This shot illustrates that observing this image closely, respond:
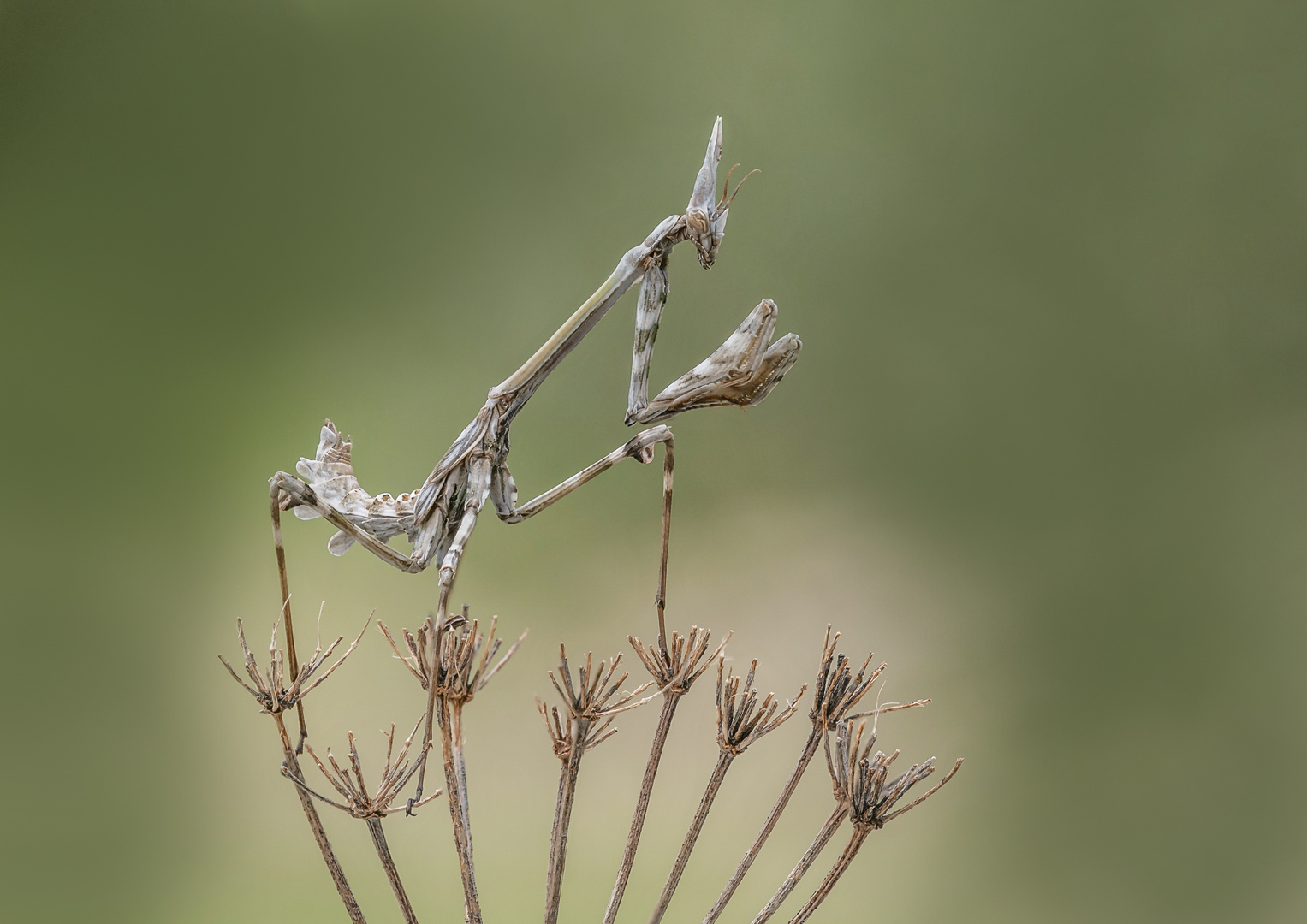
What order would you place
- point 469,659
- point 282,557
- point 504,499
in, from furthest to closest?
point 504,499 → point 282,557 → point 469,659

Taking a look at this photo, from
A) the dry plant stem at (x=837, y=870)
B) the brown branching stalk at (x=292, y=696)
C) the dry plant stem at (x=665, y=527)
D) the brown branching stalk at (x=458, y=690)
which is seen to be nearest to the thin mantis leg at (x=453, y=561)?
the brown branching stalk at (x=458, y=690)

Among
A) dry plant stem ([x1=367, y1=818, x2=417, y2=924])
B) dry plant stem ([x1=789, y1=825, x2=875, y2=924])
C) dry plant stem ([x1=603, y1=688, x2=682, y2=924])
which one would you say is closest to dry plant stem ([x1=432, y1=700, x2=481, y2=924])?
dry plant stem ([x1=367, y1=818, x2=417, y2=924])

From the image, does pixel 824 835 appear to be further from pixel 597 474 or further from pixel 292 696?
pixel 292 696

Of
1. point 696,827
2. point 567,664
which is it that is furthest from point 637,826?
point 567,664

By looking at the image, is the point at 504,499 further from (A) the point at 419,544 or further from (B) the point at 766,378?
(B) the point at 766,378

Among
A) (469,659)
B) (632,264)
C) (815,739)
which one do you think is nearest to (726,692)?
(815,739)

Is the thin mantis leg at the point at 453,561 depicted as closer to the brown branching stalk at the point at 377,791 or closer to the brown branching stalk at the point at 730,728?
the brown branching stalk at the point at 377,791

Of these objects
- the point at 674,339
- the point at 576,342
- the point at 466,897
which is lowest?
the point at 466,897
